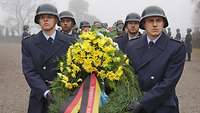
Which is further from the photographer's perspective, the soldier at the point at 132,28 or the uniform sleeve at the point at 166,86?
the soldier at the point at 132,28

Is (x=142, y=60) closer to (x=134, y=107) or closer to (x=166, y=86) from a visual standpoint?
(x=166, y=86)

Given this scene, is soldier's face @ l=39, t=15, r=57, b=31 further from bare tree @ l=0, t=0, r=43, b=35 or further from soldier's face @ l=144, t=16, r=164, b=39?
bare tree @ l=0, t=0, r=43, b=35

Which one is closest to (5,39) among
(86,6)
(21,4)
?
(21,4)

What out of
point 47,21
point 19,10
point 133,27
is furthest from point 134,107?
point 19,10

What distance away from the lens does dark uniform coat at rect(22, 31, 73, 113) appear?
204 inches

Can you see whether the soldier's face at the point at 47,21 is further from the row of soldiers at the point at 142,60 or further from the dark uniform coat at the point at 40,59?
the dark uniform coat at the point at 40,59

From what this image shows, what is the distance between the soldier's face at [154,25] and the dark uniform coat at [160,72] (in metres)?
0.12

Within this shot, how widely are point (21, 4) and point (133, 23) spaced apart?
80145mm

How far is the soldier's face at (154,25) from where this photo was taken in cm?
473

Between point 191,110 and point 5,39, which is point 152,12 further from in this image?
point 5,39

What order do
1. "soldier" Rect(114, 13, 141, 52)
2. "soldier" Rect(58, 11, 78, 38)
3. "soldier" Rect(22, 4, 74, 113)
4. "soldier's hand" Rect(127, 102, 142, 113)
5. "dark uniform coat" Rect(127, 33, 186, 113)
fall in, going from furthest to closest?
"soldier" Rect(58, 11, 78, 38)
"soldier" Rect(114, 13, 141, 52)
"soldier" Rect(22, 4, 74, 113)
"dark uniform coat" Rect(127, 33, 186, 113)
"soldier's hand" Rect(127, 102, 142, 113)

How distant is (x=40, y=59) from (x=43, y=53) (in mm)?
77

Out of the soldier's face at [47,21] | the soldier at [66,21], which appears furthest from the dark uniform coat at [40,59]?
the soldier at [66,21]

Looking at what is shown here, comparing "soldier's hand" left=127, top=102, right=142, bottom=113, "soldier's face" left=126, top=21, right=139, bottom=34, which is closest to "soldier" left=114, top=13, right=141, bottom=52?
"soldier's face" left=126, top=21, right=139, bottom=34
